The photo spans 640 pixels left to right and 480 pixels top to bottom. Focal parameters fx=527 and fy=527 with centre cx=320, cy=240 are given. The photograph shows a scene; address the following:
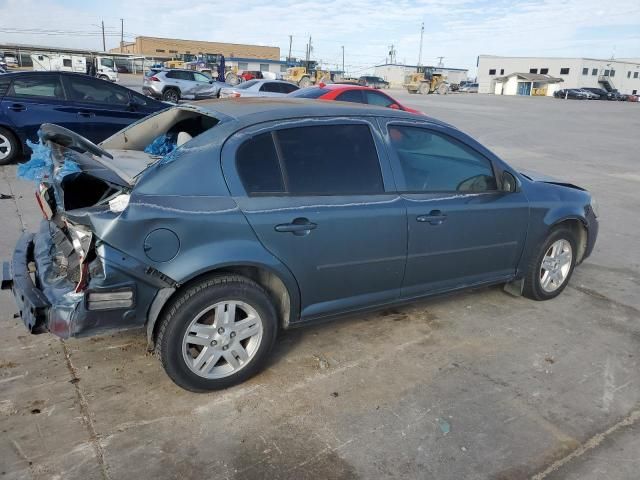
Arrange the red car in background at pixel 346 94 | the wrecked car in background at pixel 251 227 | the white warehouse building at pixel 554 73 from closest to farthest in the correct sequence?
the wrecked car in background at pixel 251 227 < the red car in background at pixel 346 94 < the white warehouse building at pixel 554 73

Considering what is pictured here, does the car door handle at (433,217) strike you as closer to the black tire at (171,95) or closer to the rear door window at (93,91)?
the rear door window at (93,91)


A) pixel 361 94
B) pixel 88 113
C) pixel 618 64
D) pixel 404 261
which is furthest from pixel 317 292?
pixel 618 64

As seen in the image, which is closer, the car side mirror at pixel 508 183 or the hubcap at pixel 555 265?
the car side mirror at pixel 508 183

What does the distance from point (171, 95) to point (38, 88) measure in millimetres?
16817

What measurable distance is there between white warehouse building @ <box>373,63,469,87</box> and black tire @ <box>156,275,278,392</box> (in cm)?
7698

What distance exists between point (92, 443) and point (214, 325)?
2.74 feet

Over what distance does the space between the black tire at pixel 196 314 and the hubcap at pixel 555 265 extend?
259cm

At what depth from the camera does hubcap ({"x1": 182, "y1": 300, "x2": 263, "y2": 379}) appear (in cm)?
294

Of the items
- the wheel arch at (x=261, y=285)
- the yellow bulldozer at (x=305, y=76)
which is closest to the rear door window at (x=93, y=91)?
the wheel arch at (x=261, y=285)

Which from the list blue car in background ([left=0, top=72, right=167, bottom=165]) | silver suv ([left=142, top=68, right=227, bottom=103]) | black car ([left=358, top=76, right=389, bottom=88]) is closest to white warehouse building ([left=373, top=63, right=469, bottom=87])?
black car ([left=358, top=76, right=389, bottom=88])

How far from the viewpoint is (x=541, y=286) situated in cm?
450

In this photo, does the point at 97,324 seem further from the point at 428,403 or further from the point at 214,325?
the point at 428,403

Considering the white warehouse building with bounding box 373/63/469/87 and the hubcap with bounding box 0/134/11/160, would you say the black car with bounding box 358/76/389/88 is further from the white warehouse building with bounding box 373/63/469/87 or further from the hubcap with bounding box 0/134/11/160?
the hubcap with bounding box 0/134/11/160

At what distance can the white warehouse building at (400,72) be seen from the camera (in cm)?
8262
